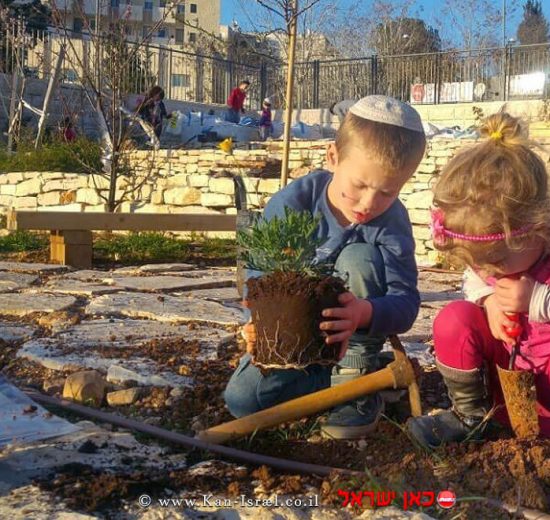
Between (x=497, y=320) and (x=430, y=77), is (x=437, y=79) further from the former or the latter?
(x=497, y=320)

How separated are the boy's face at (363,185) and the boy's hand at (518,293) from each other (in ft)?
1.41

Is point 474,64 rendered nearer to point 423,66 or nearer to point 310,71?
point 423,66

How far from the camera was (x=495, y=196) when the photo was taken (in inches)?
81.0

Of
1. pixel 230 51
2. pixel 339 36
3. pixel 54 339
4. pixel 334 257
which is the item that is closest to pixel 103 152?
pixel 54 339

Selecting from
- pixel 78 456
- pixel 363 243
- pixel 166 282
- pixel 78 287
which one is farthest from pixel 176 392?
pixel 166 282

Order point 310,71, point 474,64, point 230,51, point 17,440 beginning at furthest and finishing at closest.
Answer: point 230,51
point 310,71
point 474,64
point 17,440

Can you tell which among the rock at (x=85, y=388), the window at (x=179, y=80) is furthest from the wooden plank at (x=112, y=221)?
the window at (x=179, y=80)

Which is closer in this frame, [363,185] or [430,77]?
[363,185]

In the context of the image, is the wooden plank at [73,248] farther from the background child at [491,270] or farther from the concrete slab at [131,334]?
the background child at [491,270]

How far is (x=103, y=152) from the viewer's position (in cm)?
1129

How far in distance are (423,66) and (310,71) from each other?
8.81 ft

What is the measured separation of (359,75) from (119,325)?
15639 millimetres

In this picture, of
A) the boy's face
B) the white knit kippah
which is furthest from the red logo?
the white knit kippah

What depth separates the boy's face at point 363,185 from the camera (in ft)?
7.70
